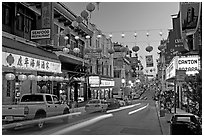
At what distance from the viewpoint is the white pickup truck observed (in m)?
10.2

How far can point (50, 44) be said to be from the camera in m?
16.7

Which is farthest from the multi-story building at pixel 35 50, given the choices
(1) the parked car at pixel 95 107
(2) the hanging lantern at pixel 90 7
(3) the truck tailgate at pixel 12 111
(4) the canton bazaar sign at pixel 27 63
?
(2) the hanging lantern at pixel 90 7

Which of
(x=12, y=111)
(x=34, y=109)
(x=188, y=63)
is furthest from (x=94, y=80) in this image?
(x=12, y=111)

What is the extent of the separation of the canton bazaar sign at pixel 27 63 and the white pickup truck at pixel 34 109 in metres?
1.31

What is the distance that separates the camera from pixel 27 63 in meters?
11.4

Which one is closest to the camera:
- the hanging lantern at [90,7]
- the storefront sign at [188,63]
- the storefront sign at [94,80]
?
the hanging lantern at [90,7]

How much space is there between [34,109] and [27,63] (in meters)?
1.94

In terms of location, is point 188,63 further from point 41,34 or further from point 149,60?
point 149,60

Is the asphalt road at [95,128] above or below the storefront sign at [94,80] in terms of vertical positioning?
below

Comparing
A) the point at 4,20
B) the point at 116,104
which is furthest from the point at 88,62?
the point at 4,20

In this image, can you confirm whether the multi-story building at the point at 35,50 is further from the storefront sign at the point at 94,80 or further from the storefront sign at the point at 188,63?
the storefront sign at the point at 188,63

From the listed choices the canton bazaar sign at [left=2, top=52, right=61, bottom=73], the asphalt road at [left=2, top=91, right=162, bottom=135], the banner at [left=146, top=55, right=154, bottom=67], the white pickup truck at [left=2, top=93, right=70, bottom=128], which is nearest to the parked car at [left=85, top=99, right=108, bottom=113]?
the banner at [left=146, top=55, right=154, bottom=67]

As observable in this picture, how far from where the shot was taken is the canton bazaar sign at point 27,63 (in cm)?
983

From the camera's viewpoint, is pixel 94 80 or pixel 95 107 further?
pixel 94 80
